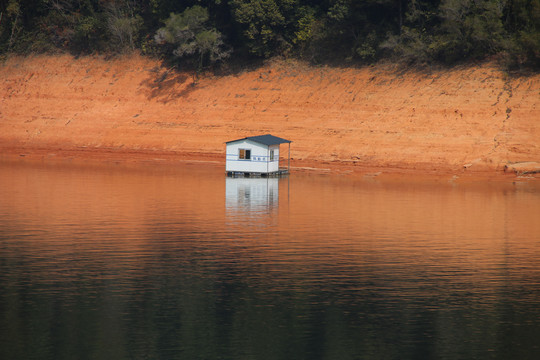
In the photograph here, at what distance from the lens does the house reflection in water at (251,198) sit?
33.7 metres

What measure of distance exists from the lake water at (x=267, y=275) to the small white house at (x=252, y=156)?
9.05 meters

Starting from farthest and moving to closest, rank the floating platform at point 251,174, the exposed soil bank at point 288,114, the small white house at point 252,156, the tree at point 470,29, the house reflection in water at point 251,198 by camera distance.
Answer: the tree at point 470,29 → the exposed soil bank at point 288,114 → the floating platform at point 251,174 → the small white house at point 252,156 → the house reflection in water at point 251,198

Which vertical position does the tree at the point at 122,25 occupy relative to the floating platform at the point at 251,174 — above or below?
above

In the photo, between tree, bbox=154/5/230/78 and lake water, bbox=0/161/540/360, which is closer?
lake water, bbox=0/161/540/360

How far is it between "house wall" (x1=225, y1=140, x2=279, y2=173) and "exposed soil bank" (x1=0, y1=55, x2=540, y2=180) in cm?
552

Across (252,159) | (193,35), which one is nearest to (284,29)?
(193,35)

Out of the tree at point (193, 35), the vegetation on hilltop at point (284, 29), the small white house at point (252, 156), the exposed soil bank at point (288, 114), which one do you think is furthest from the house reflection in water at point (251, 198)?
the tree at point (193, 35)

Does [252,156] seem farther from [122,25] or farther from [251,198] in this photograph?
[122,25]

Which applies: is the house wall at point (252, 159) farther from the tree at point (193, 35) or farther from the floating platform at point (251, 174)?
the tree at point (193, 35)

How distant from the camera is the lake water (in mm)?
16625

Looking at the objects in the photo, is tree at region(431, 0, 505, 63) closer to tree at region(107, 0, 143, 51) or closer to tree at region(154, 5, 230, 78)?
tree at region(154, 5, 230, 78)

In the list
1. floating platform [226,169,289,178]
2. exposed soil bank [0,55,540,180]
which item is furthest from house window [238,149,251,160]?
exposed soil bank [0,55,540,180]

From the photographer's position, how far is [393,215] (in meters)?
34.1

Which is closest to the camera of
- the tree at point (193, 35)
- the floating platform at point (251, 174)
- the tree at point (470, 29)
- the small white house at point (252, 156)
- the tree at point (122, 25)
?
the small white house at point (252, 156)
